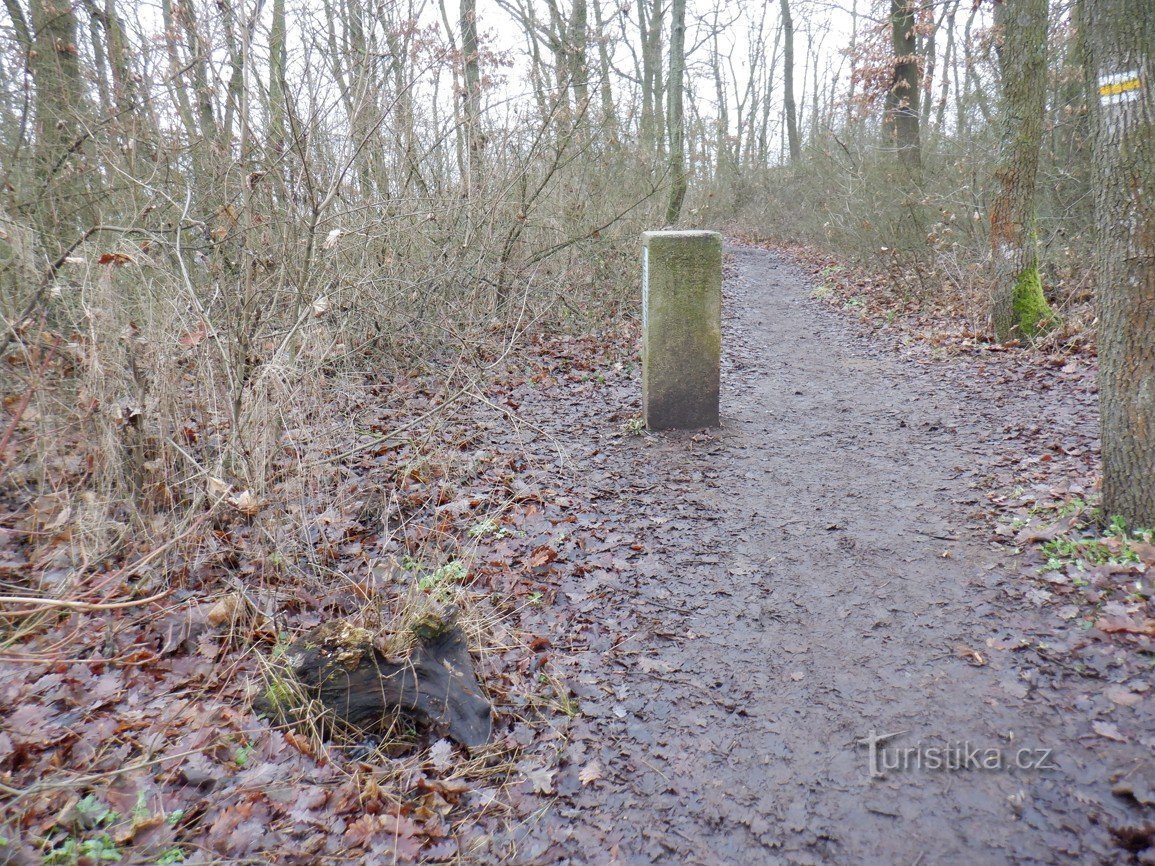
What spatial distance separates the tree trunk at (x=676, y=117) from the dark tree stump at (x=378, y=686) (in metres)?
10.9

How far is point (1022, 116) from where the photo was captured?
7.84 m

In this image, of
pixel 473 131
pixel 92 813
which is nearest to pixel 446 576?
pixel 92 813

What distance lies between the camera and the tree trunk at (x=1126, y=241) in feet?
12.0

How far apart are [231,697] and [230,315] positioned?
2.31 meters

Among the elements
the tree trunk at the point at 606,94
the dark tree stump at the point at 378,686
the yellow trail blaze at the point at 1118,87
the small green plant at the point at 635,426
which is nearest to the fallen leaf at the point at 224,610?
the dark tree stump at the point at 378,686

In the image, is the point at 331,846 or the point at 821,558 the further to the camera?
the point at 821,558

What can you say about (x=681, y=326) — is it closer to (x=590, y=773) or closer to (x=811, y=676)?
(x=811, y=676)

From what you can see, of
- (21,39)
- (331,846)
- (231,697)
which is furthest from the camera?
(21,39)

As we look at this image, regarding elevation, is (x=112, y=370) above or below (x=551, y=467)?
above

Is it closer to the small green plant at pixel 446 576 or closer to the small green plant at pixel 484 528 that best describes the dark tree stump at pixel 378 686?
the small green plant at pixel 446 576

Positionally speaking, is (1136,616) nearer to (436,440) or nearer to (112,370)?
(436,440)

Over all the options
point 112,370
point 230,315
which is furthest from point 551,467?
point 112,370

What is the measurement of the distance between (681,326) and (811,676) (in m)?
3.53

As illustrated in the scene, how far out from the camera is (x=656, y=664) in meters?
3.73
